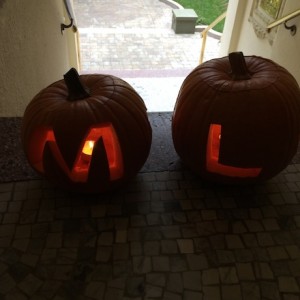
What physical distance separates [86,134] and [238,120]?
55cm

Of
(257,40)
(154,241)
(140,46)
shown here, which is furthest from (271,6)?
(140,46)

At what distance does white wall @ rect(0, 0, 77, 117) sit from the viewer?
1.87 m

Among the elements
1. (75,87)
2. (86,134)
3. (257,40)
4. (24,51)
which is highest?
(75,87)


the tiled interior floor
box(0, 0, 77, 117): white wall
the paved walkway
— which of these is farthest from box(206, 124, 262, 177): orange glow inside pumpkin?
the paved walkway

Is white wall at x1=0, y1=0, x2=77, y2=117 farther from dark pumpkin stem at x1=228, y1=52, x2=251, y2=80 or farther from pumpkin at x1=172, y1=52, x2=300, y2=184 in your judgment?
dark pumpkin stem at x1=228, y1=52, x2=251, y2=80

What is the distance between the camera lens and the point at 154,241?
1.23m

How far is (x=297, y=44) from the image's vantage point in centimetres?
266

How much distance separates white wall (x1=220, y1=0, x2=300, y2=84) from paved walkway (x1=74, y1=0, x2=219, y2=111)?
97 centimetres

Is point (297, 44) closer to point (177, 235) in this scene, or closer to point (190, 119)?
point (190, 119)

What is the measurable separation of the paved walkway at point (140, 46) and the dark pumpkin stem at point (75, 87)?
2.94 meters

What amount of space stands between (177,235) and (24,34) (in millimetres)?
1790

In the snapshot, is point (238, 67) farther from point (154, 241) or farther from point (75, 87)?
point (154, 241)

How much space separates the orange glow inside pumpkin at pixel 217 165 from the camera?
4.32 feet

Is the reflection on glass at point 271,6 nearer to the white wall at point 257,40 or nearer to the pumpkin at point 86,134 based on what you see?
the white wall at point 257,40
